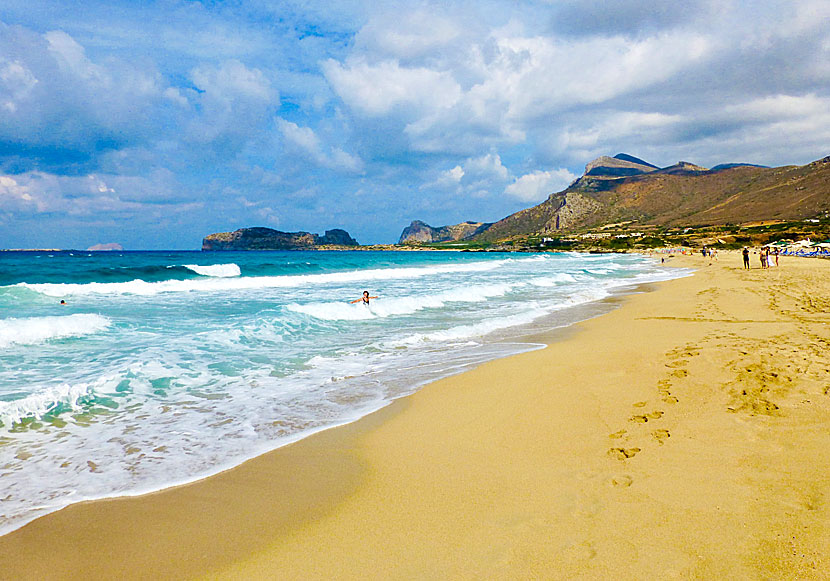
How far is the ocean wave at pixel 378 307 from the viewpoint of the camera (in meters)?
14.3

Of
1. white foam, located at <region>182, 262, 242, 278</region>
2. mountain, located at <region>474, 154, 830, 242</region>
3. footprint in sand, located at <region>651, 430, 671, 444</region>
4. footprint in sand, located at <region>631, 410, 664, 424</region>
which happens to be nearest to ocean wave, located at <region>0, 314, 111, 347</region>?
footprint in sand, located at <region>631, 410, 664, 424</region>

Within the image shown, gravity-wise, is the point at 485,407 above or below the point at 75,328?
below

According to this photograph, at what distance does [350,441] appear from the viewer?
15.6ft

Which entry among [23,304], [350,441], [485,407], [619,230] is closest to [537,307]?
[485,407]

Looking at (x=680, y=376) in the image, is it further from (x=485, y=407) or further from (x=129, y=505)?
(x=129, y=505)

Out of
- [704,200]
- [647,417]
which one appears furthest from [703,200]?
[647,417]

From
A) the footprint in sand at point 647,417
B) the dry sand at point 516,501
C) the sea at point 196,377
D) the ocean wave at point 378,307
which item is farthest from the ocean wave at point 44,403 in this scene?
the ocean wave at point 378,307

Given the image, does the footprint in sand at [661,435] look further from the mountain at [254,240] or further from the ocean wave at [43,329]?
the mountain at [254,240]

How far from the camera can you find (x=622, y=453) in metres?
3.92

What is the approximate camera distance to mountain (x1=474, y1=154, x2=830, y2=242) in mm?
110438

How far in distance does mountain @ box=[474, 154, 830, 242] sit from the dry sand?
12302 cm

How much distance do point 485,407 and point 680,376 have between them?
2.85m

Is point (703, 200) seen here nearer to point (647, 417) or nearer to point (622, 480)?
point (647, 417)

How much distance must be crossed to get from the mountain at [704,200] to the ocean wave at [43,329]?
12585 cm
